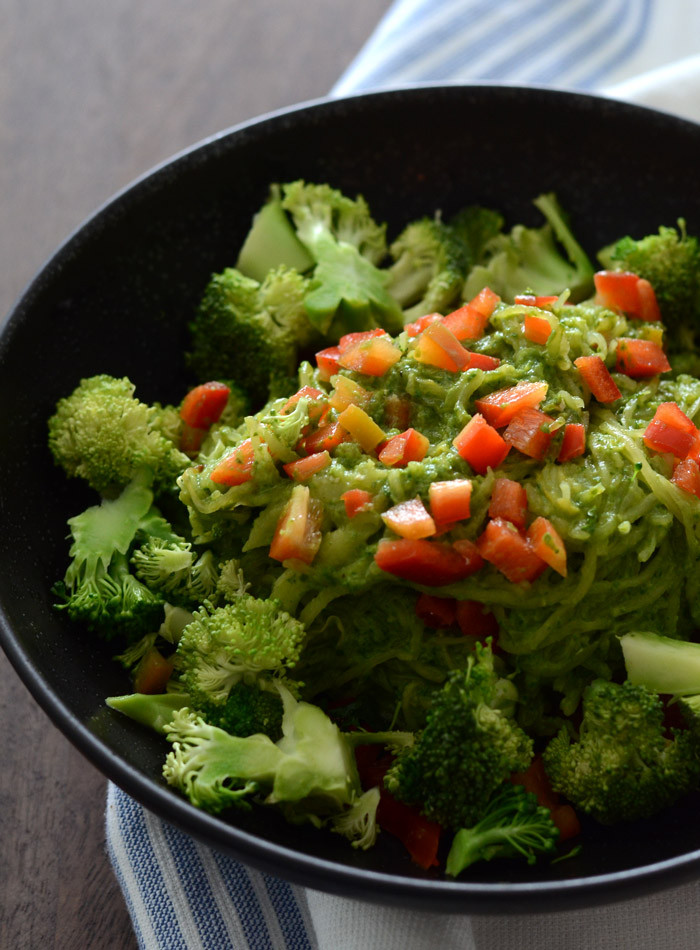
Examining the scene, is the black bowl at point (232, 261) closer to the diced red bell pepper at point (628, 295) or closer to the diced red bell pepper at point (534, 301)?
the diced red bell pepper at point (628, 295)

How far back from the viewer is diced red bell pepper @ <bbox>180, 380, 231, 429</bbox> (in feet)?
12.2

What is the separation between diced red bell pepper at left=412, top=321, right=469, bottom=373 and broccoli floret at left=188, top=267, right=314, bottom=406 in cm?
69

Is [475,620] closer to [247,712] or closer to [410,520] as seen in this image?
[410,520]

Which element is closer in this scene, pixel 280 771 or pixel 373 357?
pixel 280 771

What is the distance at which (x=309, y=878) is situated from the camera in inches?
99.0

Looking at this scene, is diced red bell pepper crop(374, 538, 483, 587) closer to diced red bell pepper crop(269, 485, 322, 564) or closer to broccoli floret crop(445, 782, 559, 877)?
diced red bell pepper crop(269, 485, 322, 564)

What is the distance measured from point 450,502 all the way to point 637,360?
101cm

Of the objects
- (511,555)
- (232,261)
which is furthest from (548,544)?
(232,261)

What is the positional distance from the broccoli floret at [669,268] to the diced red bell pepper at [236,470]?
178 cm

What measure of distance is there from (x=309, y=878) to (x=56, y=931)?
44.0 inches

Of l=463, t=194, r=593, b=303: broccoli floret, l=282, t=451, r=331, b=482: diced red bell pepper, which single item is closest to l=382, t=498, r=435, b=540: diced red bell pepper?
l=282, t=451, r=331, b=482: diced red bell pepper

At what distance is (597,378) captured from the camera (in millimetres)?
3234

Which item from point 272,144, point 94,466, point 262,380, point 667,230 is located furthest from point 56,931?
point 667,230

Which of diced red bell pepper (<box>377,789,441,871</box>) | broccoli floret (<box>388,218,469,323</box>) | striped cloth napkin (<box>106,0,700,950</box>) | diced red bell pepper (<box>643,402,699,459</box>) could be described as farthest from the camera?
broccoli floret (<box>388,218,469,323</box>)
